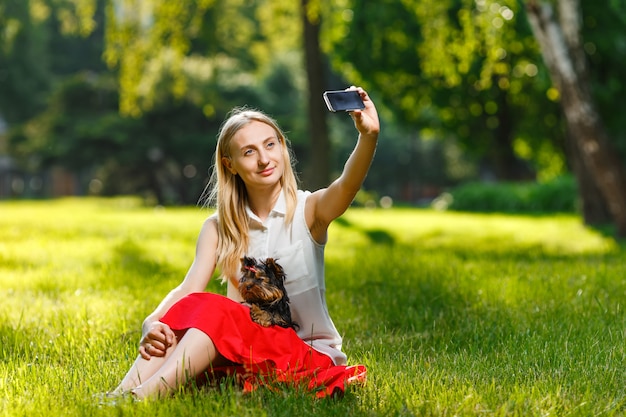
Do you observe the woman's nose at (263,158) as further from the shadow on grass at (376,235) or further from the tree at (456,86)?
the tree at (456,86)

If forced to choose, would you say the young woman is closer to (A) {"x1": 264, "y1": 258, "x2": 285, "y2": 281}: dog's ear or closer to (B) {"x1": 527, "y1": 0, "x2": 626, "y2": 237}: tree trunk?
(A) {"x1": 264, "y1": 258, "x2": 285, "y2": 281}: dog's ear

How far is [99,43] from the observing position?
47.2 m

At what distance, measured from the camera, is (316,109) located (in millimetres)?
15898

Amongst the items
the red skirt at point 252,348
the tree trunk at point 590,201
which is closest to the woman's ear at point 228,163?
the red skirt at point 252,348

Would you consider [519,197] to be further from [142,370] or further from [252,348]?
[142,370]

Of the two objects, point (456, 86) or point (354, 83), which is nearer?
point (354, 83)

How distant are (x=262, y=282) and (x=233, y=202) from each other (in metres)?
0.41

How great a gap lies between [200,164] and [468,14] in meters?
23.6

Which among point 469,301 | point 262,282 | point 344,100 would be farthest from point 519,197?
point 344,100

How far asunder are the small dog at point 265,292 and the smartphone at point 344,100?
0.75m

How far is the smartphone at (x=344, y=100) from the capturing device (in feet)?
10.3

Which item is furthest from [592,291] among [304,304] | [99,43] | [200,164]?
[99,43]

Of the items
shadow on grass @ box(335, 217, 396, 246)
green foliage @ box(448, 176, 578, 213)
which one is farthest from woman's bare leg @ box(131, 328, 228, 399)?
green foliage @ box(448, 176, 578, 213)

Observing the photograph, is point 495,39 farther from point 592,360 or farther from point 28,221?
point 28,221
